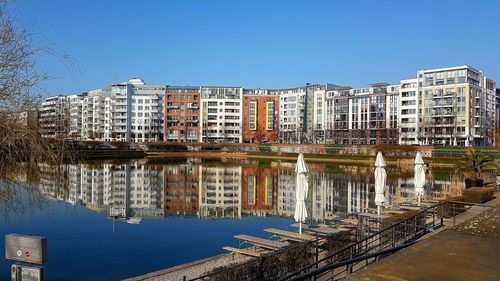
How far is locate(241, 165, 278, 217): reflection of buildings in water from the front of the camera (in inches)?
1262

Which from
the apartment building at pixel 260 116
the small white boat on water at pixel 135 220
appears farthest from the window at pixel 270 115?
the small white boat on water at pixel 135 220

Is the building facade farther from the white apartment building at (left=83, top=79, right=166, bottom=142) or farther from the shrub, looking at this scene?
the shrub

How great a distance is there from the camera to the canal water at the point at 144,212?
1470 cm

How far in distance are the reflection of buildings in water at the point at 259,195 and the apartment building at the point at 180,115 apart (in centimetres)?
10263

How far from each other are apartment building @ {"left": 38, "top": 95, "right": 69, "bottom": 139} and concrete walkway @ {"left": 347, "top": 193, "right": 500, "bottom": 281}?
211 inches

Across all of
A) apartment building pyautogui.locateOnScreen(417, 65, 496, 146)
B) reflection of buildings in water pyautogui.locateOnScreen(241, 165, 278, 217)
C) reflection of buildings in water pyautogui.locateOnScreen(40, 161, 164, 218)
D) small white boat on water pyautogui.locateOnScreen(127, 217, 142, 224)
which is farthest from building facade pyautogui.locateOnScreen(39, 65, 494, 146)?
small white boat on water pyautogui.locateOnScreen(127, 217, 142, 224)

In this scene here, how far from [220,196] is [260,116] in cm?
12297

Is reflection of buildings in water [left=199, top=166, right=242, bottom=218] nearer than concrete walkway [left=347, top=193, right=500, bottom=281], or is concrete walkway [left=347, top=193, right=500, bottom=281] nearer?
concrete walkway [left=347, top=193, right=500, bottom=281]

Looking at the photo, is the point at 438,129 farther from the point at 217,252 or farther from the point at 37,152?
the point at 37,152

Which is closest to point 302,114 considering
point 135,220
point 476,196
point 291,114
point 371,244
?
point 291,114

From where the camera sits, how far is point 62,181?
9.52 m

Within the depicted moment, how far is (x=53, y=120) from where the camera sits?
7699mm

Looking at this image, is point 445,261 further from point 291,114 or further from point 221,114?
point 291,114

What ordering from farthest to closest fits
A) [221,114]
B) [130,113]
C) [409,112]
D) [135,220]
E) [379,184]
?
[130,113] < [221,114] < [409,112] < [135,220] < [379,184]
